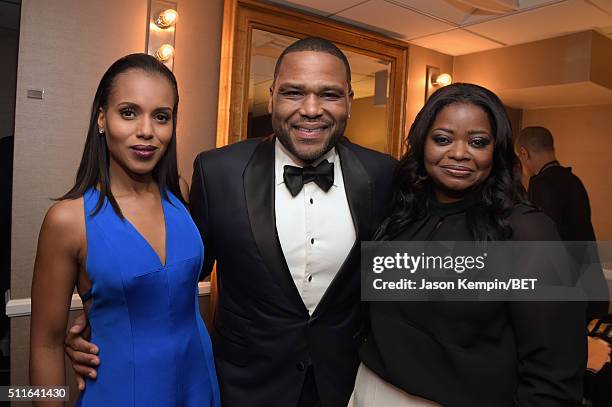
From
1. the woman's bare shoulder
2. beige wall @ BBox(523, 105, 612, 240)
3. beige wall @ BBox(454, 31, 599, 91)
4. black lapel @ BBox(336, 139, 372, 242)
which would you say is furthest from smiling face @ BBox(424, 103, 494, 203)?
beige wall @ BBox(523, 105, 612, 240)

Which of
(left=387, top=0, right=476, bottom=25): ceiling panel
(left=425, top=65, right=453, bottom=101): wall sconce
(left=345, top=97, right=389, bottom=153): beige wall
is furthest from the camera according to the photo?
(left=425, top=65, right=453, bottom=101): wall sconce

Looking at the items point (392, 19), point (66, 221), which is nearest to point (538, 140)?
point (392, 19)

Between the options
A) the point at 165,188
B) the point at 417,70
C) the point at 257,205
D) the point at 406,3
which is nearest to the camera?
the point at 165,188

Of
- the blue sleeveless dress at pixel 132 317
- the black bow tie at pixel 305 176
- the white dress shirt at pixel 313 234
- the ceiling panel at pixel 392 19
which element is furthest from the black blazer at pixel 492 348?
the ceiling panel at pixel 392 19

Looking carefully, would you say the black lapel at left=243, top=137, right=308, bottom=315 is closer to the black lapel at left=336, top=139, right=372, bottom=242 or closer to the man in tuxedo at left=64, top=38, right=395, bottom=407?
the man in tuxedo at left=64, top=38, right=395, bottom=407

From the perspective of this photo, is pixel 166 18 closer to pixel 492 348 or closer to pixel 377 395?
pixel 377 395

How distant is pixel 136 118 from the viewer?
1.22m

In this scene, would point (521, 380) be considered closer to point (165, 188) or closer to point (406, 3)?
point (165, 188)

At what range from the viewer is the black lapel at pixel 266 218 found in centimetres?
145

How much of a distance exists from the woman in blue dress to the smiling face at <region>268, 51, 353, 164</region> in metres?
0.38

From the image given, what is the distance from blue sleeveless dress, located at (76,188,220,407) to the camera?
1.17m

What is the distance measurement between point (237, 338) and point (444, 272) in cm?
66

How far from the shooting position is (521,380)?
121 cm

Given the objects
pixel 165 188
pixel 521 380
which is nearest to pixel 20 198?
pixel 165 188
